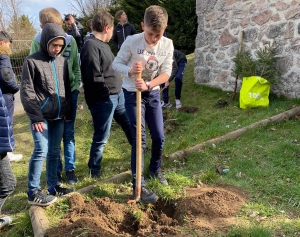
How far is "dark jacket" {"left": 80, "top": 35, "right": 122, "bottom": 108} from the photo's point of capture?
3.91 m

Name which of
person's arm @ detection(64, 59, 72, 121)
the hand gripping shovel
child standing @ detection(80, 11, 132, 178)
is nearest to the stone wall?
child standing @ detection(80, 11, 132, 178)

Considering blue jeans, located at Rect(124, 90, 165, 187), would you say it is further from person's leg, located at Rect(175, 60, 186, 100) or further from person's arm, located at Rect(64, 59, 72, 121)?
person's leg, located at Rect(175, 60, 186, 100)

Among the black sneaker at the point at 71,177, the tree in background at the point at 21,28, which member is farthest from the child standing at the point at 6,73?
the tree in background at the point at 21,28

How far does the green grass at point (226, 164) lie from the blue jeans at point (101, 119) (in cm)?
29

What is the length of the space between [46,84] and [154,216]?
1.88m

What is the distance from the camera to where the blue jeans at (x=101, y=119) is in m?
4.09

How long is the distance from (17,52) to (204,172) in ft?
41.6

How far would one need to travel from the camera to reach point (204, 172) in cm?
412

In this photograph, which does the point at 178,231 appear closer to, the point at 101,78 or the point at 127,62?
the point at 127,62

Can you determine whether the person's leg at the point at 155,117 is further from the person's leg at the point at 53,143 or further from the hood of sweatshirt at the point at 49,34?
the hood of sweatshirt at the point at 49,34

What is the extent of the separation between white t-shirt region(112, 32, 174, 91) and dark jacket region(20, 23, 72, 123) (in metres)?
0.65

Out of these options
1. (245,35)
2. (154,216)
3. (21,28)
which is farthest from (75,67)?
(21,28)

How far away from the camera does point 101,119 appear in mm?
4105

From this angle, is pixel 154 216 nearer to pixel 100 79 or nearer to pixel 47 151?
pixel 47 151
